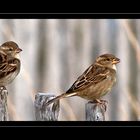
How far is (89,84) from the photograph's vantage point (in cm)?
625

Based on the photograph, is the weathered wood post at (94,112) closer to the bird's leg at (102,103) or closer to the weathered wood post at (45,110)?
the bird's leg at (102,103)

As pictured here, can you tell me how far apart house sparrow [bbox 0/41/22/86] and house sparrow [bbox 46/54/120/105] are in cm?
45

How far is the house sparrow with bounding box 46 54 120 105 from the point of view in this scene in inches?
245

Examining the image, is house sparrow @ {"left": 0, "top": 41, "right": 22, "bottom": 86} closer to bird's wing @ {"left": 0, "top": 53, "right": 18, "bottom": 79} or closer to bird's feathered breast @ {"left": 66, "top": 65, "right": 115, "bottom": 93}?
bird's wing @ {"left": 0, "top": 53, "right": 18, "bottom": 79}

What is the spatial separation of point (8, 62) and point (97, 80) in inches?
26.4

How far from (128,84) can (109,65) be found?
18.8 inches

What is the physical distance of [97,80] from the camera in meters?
6.33

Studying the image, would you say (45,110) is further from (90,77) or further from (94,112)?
(90,77)
